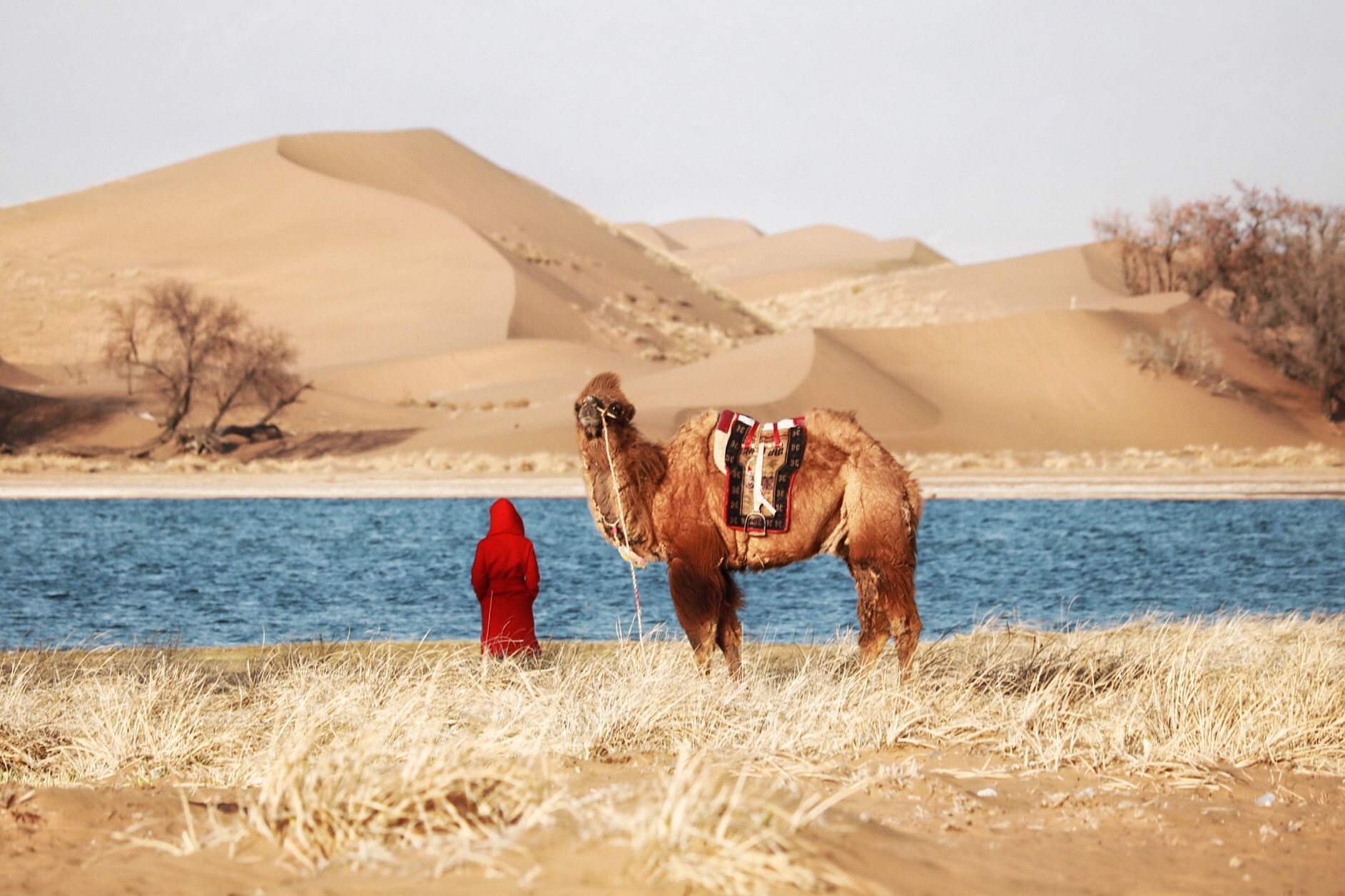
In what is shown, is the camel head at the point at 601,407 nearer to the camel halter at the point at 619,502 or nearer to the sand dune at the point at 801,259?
the camel halter at the point at 619,502

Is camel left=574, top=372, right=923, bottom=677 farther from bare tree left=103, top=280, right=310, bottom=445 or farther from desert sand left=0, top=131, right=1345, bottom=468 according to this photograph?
bare tree left=103, top=280, right=310, bottom=445

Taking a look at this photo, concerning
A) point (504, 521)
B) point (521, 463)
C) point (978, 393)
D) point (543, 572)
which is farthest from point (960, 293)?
point (504, 521)

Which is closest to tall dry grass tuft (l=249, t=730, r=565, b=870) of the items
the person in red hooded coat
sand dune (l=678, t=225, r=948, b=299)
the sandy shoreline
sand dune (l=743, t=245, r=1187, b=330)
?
the person in red hooded coat

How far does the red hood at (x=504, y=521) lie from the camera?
8.70 meters

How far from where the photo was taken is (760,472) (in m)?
7.21

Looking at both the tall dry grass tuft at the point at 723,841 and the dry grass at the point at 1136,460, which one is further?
the dry grass at the point at 1136,460

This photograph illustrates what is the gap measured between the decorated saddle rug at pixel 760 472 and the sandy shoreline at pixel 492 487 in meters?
22.6

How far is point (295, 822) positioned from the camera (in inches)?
159

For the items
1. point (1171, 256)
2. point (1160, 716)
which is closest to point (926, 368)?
point (1171, 256)

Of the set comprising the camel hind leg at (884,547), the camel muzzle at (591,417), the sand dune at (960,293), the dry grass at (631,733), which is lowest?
the dry grass at (631,733)

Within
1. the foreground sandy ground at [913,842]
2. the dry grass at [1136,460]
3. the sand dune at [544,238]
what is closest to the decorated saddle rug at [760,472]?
the foreground sandy ground at [913,842]

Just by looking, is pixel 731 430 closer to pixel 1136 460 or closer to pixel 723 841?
pixel 723 841

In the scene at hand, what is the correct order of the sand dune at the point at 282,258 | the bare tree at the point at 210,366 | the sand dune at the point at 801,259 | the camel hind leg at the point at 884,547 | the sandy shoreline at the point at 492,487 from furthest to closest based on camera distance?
the sand dune at the point at 801,259, the sand dune at the point at 282,258, the bare tree at the point at 210,366, the sandy shoreline at the point at 492,487, the camel hind leg at the point at 884,547

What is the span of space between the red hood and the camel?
1328mm
